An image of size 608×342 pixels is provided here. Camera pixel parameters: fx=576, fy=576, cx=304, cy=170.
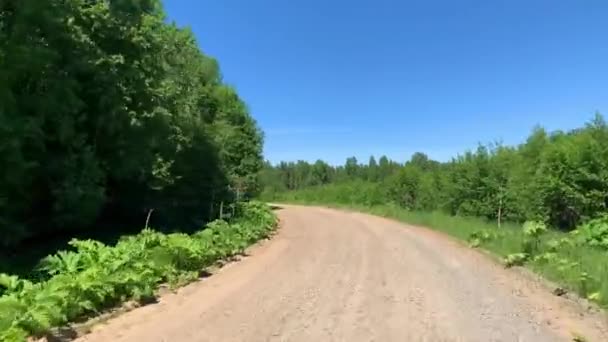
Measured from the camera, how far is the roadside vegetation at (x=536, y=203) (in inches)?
560

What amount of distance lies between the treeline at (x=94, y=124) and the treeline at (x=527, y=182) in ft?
50.9

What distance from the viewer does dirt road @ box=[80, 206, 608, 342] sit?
25.9ft

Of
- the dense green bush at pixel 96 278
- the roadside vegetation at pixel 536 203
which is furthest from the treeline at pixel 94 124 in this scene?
the roadside vegetation at pixel 536 203

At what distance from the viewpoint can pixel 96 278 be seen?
9.33m

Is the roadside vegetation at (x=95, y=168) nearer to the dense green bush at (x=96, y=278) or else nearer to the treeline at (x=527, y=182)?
the dense green bush at (x=96, y=278)

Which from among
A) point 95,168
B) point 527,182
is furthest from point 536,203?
point 95,168

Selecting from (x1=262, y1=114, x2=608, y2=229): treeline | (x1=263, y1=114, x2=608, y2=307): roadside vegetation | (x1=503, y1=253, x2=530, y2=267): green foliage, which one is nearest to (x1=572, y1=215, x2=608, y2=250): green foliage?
(x1=263, y1=114, x2=608, y2=307): roadside vegetation

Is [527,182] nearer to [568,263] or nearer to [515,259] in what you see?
[515,259]

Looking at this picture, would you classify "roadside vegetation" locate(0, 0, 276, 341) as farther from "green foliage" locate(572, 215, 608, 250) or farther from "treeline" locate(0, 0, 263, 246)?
"green foliage" locate(572, 215, 608, 250)

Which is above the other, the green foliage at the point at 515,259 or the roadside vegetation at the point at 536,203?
the roadside vegetation at the point at 536,203

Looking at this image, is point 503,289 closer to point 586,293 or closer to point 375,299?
point 586,293

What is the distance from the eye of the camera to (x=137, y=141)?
21.9 m

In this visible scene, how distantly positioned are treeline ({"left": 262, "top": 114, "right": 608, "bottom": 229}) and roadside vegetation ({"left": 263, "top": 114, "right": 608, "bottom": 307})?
42mm

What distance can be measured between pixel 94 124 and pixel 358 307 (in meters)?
14.1
